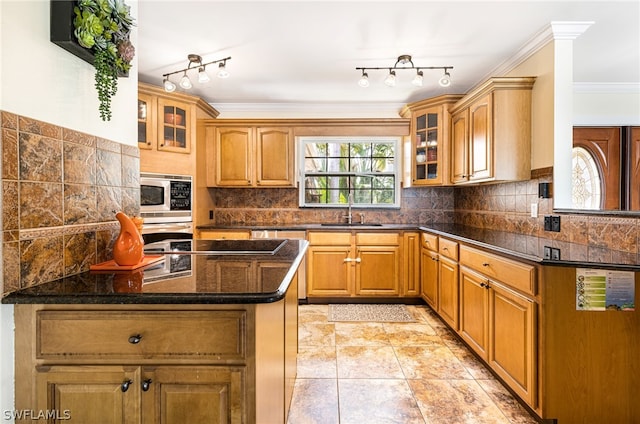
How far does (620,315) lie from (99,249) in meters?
2.45

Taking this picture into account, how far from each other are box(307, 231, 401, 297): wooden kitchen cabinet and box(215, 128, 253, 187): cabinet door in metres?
1.14

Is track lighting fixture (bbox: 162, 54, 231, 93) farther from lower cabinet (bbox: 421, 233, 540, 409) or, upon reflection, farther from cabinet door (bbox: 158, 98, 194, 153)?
lower cabinet (bbox: 421, 233, 540, 409)

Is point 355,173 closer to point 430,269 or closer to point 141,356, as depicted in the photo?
point 430,269

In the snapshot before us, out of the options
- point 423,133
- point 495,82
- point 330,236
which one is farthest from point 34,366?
point 423,133

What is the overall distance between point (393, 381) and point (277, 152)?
2.81 m

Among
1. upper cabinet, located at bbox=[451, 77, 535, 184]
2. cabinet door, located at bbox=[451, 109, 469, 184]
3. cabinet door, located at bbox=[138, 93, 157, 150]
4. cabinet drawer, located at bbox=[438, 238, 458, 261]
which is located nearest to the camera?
upper cabinet, located at bbox=[451, 77, 535, 184]

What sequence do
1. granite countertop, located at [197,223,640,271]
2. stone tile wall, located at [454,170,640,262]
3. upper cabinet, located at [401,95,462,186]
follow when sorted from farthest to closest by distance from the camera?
upper cabinet, located at [401,95,462,186]
stone tile wall, located at [454,170,640,262]
granite countertop, located at [197,223,640,271]

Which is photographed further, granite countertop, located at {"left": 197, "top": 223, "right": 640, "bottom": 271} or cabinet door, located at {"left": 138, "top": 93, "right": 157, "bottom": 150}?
cabinet door, located at {"left": 138, "top": 93, "right": 157, "bottom": 150}

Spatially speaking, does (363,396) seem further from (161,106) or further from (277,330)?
(161,106)

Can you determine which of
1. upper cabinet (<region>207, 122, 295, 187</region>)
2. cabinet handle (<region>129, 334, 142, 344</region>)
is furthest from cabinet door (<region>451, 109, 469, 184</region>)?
cabinet handle (<region>129, 334, 142, 344</region>)

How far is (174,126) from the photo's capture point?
3.54 m

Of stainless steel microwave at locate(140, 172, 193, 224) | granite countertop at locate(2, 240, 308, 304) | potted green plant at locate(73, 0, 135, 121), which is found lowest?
granite countertop at locate(2, 240, 308, 304)

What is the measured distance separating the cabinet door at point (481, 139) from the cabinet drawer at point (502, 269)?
77 centimetres

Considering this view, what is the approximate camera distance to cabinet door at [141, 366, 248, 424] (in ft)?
3.29
